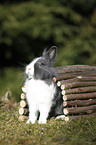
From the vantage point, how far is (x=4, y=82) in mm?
8852

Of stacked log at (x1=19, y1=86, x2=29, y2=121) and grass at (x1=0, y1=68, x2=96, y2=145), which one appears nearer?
grass at (x1=0, y1=68, x2=96, y2=145)

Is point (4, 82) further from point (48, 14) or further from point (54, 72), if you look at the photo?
point (54, 72)

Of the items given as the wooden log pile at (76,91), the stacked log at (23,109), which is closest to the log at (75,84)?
the wooden log pile at (76,91)

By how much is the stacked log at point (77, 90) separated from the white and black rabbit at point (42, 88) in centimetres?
14

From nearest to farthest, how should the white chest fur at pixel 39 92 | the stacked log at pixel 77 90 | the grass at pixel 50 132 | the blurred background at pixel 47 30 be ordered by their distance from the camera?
the grass at pixel 50 132 → the white chest fur at pixel 39 92 → the stacked log at pixel 77 90 → the blurred background at pixel 47 30

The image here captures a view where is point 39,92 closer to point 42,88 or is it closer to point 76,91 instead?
point 42,88

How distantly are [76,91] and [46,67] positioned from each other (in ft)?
2.25

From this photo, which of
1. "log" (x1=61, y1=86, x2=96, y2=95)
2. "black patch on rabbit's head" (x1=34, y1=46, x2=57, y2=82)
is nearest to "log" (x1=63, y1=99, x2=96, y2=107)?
"log" (x1=61, y1=86, x2=96, y2=95)

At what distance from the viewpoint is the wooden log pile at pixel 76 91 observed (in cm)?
367

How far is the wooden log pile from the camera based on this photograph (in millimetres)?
3666

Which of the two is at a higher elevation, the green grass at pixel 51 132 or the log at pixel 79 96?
the log at pixel 79 96

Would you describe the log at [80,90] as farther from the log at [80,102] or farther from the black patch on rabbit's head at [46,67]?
the black patch on rabbit's head at [46,67]

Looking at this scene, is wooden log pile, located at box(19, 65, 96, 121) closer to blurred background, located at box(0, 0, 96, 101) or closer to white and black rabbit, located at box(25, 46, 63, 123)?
white and black rabbit, located at box(25, 46, 63, 123)

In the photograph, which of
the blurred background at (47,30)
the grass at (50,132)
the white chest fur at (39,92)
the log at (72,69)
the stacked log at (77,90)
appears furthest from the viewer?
the blurred background at (47,30)
